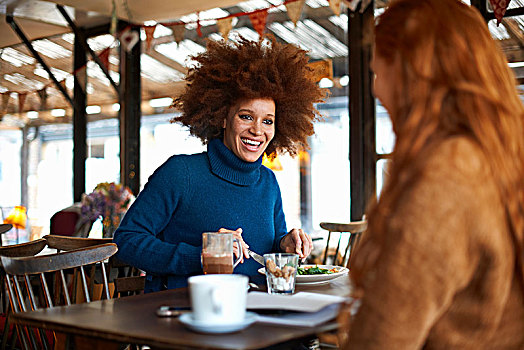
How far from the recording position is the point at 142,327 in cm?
114

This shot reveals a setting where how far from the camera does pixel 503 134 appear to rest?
94cm

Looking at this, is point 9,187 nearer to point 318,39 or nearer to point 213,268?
point 318,39

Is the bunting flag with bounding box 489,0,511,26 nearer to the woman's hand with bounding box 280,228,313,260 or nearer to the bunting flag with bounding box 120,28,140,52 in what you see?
the woman's hand with bounding box 280,228,313,260

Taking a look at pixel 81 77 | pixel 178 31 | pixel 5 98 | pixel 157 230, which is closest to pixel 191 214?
pixel 157 230

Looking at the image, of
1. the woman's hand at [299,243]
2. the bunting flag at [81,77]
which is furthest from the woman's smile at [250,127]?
the bunting flag at [81,77]

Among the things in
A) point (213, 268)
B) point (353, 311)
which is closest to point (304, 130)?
point (213, 268)

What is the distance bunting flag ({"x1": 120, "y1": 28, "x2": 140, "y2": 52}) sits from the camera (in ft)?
16.5

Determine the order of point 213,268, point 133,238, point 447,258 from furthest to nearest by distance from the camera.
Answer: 1. point 133,238
2. point 213,268
3. point 447,258

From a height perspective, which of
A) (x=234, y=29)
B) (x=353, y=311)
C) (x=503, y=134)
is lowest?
(x=353, y=311)

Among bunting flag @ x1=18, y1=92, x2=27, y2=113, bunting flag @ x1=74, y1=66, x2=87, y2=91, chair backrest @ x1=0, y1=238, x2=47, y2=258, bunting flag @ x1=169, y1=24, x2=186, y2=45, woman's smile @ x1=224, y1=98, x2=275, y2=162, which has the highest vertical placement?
bunting flag @ x1=169, y1=24, x2=186, y2=45

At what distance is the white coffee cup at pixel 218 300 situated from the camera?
104 centimetres

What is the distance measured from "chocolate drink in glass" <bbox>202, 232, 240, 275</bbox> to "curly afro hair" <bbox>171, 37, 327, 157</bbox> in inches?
30.2

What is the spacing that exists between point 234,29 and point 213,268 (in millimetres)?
3342

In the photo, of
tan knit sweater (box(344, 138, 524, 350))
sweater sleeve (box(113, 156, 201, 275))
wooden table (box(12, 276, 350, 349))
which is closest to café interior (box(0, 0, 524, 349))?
sweater sleeve (box(113, 156, 201, 275))
